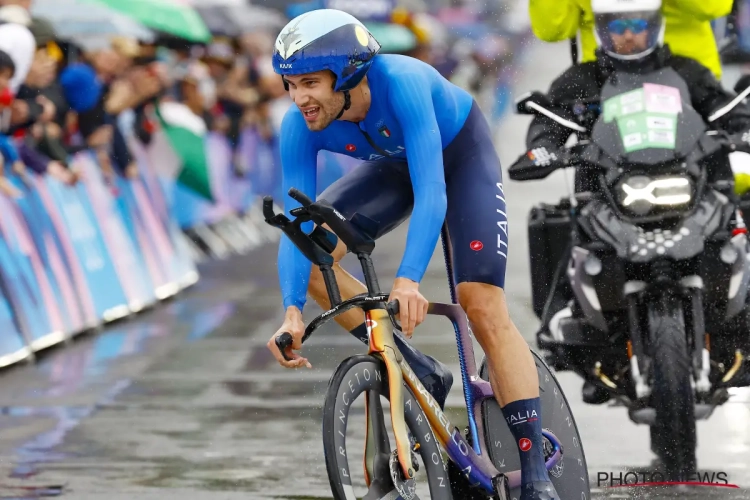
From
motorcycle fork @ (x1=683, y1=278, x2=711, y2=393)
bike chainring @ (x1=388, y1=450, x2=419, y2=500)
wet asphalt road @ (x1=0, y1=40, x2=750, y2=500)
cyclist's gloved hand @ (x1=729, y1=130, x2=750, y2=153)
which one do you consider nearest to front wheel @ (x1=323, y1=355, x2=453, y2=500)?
bike chainring @ (x1=388, y1=450, x2=419, y2=500)

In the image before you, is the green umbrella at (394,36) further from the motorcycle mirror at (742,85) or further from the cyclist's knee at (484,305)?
the cyclist's knee at (484,305)

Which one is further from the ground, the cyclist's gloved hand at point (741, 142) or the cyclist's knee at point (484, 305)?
the cyclist's gloved hand at point (741, 142)

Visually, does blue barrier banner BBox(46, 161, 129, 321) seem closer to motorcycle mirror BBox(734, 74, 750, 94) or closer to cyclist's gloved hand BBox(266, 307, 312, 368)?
motorcycle mirror BBox(734, 74, 750, 94)

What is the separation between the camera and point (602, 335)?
25.5ft

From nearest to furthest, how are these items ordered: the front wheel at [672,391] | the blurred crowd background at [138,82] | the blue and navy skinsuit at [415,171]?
the blue and navy skinsuit at [415,171]
the front wheel at [672,391]
the blurred crowd background at [138,82]

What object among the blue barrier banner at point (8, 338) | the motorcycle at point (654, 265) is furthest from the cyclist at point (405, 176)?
the blue barrier banner at point (8, 338)

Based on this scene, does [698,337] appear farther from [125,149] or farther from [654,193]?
[125,149]

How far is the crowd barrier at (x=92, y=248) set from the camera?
38.8 ft

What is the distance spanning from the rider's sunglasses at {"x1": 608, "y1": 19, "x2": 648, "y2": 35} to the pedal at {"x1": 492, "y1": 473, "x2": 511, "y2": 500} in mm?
2844

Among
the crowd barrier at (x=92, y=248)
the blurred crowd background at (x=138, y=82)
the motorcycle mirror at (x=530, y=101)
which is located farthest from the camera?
the blurred crowd background at (x=138, y=82)

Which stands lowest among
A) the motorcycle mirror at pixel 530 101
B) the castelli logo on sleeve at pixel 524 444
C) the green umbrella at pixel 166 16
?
the castelli logo on sleeve at pixel 524 444

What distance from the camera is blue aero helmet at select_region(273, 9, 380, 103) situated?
535cm

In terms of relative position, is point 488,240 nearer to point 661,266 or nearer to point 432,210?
point 432,210

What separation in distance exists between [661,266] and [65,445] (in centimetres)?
334
